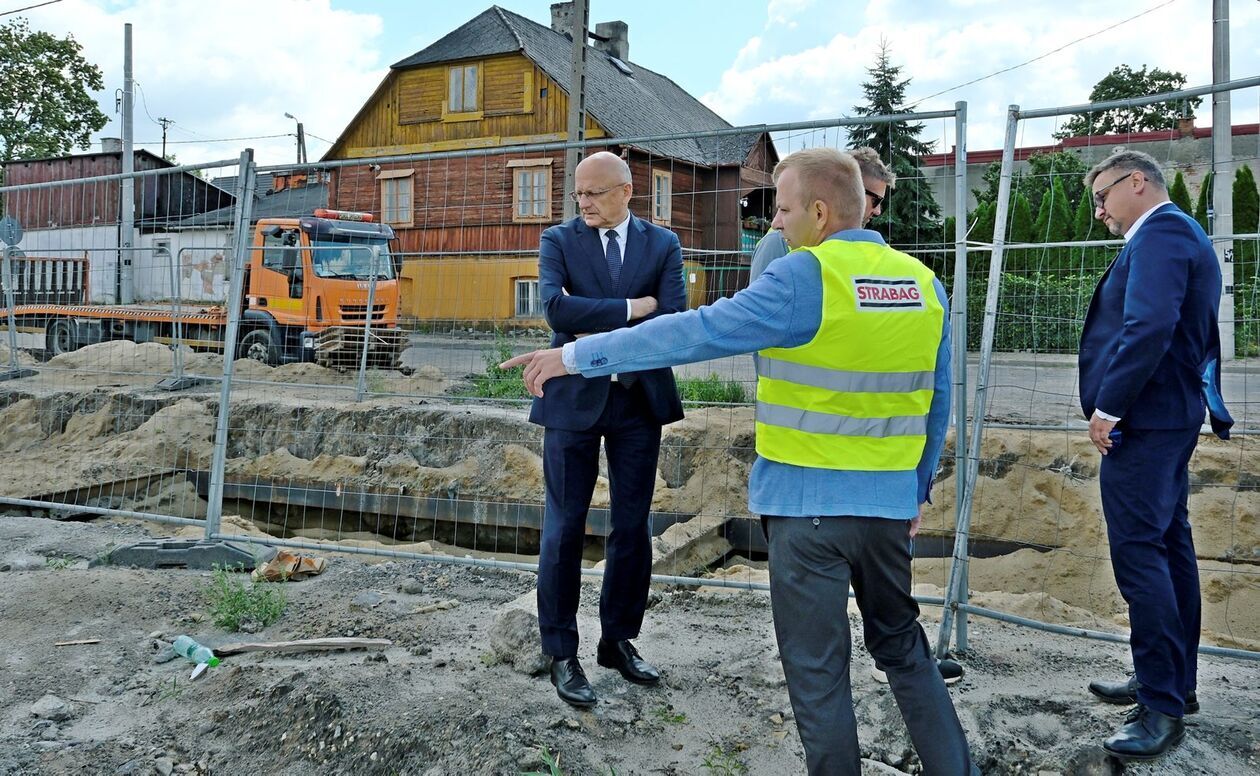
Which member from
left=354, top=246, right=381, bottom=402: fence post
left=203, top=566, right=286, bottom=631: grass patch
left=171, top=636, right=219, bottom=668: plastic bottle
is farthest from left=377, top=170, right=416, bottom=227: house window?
left=171, top=636, right=219, bottom=668: plastic bottle

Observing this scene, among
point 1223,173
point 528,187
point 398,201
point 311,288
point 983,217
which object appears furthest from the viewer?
point 311,288

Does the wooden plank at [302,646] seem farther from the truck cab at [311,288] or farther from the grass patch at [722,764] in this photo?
the truck cab at [311,288]

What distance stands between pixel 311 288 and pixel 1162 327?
12.8 m

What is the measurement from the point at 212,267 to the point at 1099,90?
45172 mm

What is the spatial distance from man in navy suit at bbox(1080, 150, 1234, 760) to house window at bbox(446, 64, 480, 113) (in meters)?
26.9

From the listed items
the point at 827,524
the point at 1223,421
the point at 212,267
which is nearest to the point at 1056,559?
the point at 1223,421

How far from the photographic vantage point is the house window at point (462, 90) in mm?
28469

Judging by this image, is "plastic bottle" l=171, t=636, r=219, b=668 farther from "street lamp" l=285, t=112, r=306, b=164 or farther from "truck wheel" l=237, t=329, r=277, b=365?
"street lamp" l=285, t=112, r=306, b=164

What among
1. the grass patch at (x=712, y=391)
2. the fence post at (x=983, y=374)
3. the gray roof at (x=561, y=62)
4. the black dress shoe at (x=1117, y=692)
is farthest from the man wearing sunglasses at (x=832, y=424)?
the gray roof at (x=561, y=62)

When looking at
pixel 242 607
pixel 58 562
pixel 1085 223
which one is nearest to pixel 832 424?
pixel 242 607

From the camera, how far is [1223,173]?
8875mm

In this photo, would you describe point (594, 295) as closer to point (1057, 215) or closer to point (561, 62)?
point (1057, 215)

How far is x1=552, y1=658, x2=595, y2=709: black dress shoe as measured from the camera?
366 centimetres

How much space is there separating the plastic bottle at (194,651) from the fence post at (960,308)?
3071mm
